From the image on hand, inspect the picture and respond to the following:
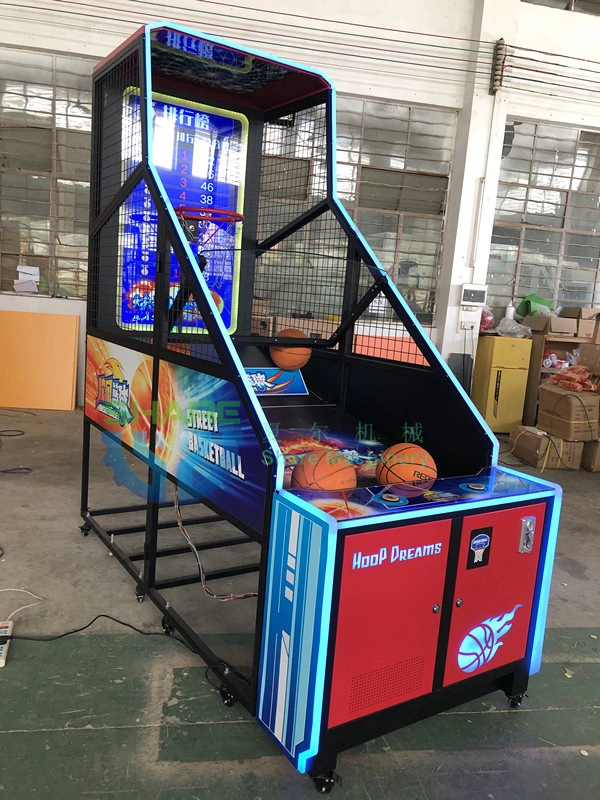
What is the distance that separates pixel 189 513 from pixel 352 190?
4.85 meters

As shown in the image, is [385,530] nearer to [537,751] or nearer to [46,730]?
[537,751]

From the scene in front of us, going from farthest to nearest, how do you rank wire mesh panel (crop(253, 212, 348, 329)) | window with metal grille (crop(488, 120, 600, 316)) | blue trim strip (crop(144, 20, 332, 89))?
window with metal grille (crop(488, 120, 600, 316)) → wire mesh panel (crop(253, 212, 348, 329)) → blue trim strip (crop(144, 20, 332, 89))

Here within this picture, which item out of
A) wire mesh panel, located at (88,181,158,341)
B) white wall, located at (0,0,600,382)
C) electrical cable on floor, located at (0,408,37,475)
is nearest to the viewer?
wire mesh panel, located at (88,181,158,341)

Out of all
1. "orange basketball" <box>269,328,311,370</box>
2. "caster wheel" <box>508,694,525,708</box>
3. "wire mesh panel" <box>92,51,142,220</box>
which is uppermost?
"wire mesh panel" <box>92,51,142,220</box>

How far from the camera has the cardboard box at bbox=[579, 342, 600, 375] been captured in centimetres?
642

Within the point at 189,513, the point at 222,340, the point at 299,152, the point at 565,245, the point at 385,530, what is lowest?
the point at 189,513

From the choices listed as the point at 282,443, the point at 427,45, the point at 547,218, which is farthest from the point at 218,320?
the point at 547,218

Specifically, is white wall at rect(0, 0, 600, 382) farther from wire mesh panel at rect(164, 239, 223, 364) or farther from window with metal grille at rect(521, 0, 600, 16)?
wire mesh panel at rect(164, 239, 223, 364)

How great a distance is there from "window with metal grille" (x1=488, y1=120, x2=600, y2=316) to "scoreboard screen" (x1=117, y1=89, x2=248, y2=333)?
207 inches

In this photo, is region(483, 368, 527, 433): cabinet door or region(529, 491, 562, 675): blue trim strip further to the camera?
region(483, 368, 527, 433): cabinet door

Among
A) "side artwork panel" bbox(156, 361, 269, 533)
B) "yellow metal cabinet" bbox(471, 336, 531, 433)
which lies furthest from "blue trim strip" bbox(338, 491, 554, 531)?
"yellow metal cabinet" bbox(471, 336, 531, 433)

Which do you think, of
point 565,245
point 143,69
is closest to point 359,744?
point 143,69

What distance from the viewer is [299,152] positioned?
7.19m

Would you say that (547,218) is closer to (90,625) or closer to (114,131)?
(114,131)
